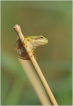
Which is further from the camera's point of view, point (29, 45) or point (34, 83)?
point (34, 83)

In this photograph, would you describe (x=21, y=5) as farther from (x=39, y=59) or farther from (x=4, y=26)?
(x=39, y=59)

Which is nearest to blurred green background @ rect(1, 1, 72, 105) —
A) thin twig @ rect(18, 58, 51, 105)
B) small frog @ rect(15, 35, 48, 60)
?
thin twig @ rect(18, 58, 51, 105)

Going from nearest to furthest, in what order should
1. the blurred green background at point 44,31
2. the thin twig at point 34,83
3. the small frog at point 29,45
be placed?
the small frog at point 29,45 < the thin twig at point 34,83 < the blurred green background at point 44,31

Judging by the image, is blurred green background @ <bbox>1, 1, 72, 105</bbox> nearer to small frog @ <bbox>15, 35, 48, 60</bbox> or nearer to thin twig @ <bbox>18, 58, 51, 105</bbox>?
thin twig @ <bbox>18, 58, 51, 105</bbox>

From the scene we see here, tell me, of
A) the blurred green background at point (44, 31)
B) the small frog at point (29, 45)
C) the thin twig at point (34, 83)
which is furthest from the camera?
the blurred green background at point (44, 31)

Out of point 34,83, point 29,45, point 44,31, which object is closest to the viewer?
point 29,45

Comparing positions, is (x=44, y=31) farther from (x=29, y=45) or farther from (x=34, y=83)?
(x=29, y=45)

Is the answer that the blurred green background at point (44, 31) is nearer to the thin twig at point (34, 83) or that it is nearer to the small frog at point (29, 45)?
the thin twig at point (34, 83)

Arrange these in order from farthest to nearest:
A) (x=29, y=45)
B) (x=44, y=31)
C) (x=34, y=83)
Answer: (x=44, y=31), (x=34, y=83), (x=29, y=45)

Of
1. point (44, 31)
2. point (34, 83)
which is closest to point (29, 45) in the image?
point (34, 83)

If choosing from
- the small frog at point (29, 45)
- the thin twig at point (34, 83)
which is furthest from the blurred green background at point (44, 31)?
the small frog at point (29, 45)

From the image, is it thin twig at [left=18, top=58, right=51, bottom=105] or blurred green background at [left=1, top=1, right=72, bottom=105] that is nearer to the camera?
thin twig at [left=18, top=58, right=51, bottom=105]
